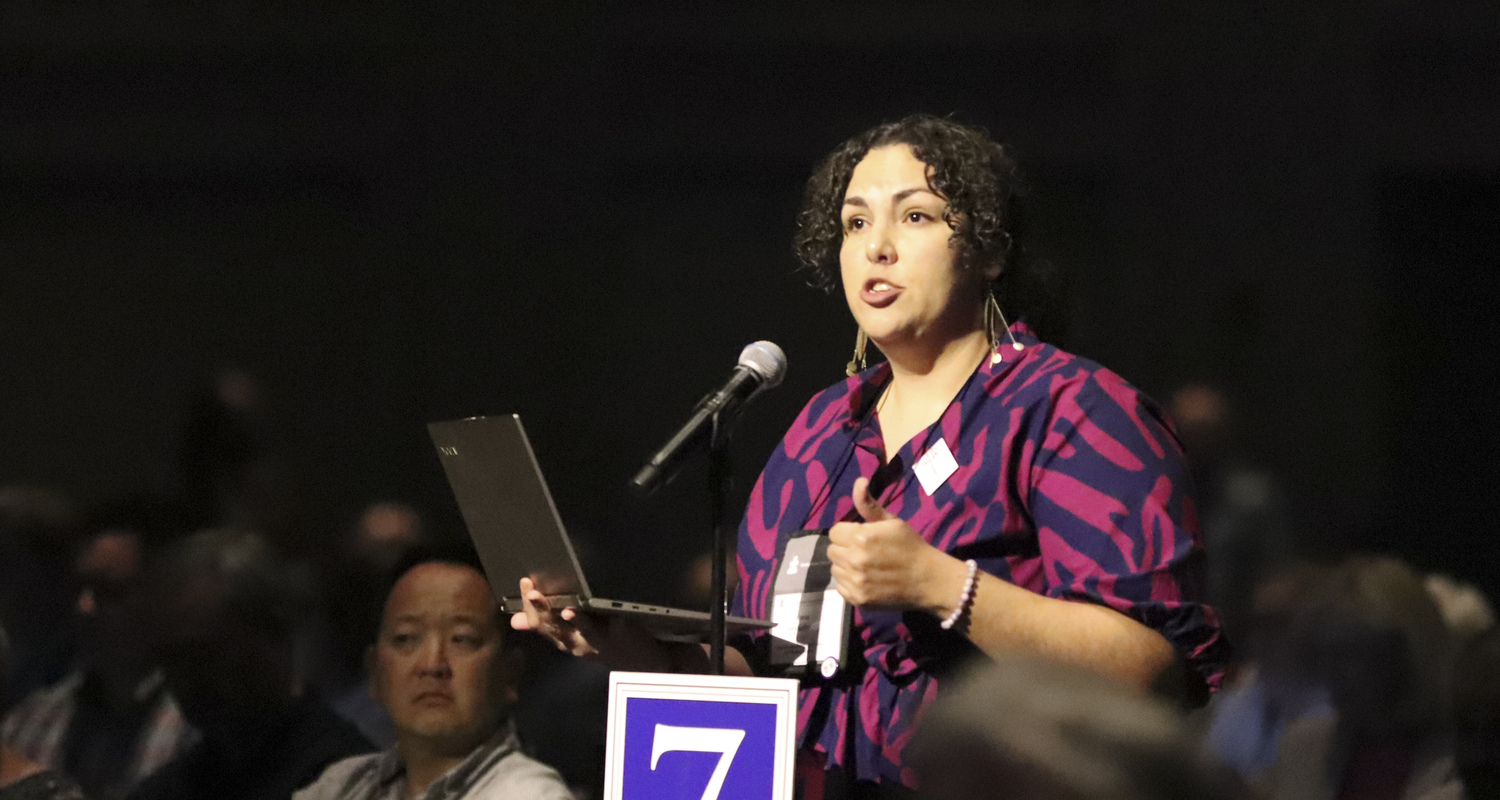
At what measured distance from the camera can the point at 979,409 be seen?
77.2 inches

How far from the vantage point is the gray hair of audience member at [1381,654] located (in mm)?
2510

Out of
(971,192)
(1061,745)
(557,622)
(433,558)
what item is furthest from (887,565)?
(433,558)

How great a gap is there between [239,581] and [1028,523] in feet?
6.60

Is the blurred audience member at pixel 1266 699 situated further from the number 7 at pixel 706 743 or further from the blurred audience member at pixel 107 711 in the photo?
the blurred audience member at pixel 107 711

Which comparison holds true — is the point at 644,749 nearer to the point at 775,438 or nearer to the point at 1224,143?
the point at 775,438

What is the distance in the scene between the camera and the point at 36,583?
149 inches

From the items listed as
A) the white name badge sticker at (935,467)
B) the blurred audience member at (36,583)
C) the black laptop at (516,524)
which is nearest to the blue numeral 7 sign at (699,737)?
the black laptop at (516,524)

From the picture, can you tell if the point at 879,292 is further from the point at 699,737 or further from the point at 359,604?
the point at 359,604

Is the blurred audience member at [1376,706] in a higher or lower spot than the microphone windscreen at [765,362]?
lower

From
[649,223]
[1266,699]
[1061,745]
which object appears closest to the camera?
[1061,745]

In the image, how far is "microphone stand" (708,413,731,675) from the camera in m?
1.76

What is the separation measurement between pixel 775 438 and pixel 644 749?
209 cm

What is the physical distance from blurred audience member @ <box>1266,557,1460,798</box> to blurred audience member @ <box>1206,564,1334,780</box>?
0.03 m

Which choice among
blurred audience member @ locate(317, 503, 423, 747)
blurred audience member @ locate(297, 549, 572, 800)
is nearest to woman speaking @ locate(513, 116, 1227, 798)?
blurred audience member @ locate(297, 549, 572, 800)
